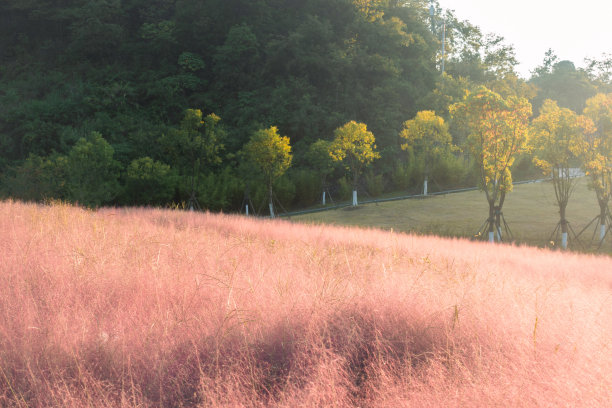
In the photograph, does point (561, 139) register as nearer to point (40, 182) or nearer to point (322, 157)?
point (322, 157)

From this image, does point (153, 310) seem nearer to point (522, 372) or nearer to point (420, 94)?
point (522, 372)

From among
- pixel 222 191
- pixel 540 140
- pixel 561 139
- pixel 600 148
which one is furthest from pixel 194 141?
pixel 600 148

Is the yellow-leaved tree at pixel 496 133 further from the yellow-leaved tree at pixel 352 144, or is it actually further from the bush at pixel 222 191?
the bush at pixel 222 191

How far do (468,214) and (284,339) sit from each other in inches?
897

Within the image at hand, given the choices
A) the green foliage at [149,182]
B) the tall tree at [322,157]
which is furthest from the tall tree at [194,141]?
the tall tree at [322,157]

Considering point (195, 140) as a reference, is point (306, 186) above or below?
below

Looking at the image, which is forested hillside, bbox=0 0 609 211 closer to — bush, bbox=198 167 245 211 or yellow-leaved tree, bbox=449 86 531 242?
bush, bbox=198 167 245 211

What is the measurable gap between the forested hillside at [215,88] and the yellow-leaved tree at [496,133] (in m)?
14.8

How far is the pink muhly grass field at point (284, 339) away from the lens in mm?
2562

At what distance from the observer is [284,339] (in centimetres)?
309

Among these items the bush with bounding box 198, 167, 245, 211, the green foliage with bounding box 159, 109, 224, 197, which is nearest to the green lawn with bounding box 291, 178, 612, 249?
the bush with bounding box 198, 167, 245, 211

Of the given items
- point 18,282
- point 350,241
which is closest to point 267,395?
point 18,282

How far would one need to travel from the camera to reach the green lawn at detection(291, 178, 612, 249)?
20375 mm

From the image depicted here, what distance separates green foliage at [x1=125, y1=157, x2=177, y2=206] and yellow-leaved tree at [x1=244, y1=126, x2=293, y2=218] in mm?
7015
